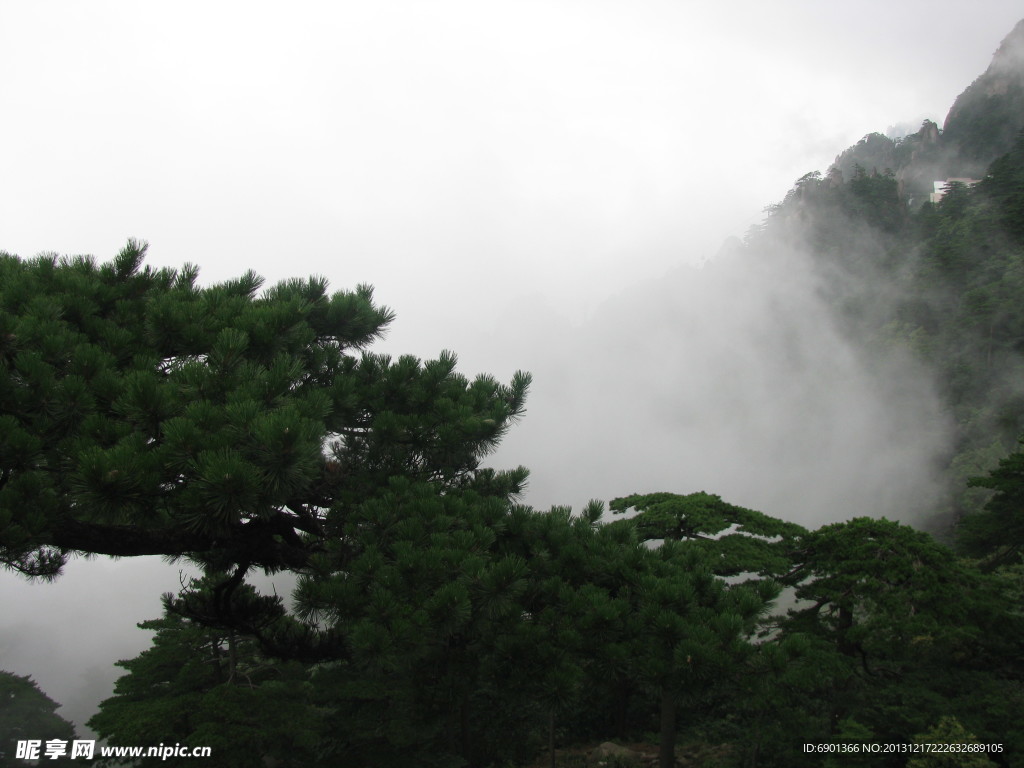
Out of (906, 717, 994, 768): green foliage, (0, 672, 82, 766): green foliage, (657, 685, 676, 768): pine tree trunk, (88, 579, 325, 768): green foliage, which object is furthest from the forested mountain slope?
(0, 672, 82, 766): green foliage

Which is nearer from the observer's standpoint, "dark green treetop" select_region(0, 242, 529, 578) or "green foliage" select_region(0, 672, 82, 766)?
"dark green treetop" select_region(0, 242, 529, 578)

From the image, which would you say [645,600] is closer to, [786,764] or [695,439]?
[786,764]

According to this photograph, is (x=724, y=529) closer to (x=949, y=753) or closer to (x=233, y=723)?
(x=949, y=753)

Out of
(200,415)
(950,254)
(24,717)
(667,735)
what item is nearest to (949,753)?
(667,735)

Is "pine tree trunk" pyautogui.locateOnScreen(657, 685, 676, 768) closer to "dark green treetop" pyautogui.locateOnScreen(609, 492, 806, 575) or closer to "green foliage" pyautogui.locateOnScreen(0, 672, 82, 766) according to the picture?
"dark green treetop" pyautogui.locateOnScreen(609, 492, 806, 575)

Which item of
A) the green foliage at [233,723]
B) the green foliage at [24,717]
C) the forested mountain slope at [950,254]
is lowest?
the green foliage at [24,717]

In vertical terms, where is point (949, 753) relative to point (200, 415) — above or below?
below

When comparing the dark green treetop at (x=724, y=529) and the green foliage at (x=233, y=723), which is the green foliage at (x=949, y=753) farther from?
the green foliage at (x=233, y=723)

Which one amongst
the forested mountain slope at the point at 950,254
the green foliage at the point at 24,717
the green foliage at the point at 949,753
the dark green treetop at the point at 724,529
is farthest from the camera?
the forested mountain slope at the point at 950,254

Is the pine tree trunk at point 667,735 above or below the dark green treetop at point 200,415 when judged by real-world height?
below

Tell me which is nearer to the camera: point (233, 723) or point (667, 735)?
point (667, 735)

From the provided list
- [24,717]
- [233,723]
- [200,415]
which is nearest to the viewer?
[200,415]

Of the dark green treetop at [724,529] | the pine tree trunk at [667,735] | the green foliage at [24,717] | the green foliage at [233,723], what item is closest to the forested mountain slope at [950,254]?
the dark green treetop at [724,529]

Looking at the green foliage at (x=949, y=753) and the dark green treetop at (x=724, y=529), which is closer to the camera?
the green foliage at (x=949, y=753)
